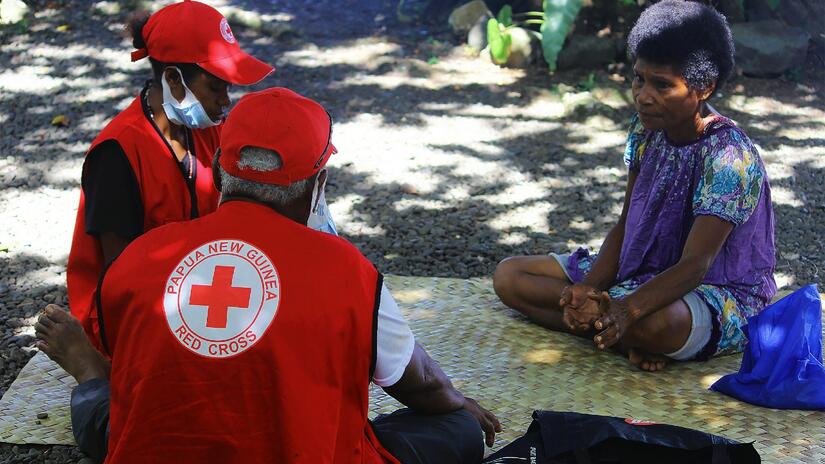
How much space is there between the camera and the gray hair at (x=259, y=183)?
2086mm

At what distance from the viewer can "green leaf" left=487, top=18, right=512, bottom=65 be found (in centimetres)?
739

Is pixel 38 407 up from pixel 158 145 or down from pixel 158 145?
down

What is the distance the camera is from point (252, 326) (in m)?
1.90

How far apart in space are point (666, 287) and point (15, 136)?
173 inches

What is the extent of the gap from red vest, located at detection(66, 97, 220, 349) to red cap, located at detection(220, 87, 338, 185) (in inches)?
39.3

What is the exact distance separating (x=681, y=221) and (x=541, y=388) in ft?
2.56

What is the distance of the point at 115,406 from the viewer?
6.76ft

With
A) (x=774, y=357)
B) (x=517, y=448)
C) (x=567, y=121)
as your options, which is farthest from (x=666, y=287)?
(x=567, y=121)

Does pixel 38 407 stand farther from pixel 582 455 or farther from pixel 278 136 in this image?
pixel 582 455

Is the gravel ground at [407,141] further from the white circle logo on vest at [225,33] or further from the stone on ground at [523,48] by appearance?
the white circle logo on vest at [225,33]

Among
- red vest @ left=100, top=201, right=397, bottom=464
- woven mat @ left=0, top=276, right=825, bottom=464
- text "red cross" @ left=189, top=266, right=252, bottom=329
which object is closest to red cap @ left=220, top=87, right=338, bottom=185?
red vest @ left=100, top=201, right=397, bottom=464

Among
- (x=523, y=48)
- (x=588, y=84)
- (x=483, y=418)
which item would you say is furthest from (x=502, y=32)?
(x=483, y=418)

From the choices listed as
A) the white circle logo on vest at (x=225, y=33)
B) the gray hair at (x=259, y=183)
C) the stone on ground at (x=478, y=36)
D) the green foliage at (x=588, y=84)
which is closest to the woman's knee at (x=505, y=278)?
the white circle logo on vest at (x=225, y=33)

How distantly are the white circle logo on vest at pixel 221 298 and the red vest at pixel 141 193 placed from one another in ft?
3.96
